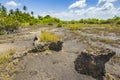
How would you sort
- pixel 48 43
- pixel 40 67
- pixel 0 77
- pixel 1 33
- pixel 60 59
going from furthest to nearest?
1. pixel 1 33
2. pixel 48 43
3. pixel 60 59
4. pixel 40 67
5. pixel 0 77

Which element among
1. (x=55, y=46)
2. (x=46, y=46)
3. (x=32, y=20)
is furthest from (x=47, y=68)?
(x=32, y=20)

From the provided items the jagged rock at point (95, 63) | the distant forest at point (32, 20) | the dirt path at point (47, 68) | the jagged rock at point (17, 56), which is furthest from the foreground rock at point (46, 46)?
the distant forest at point (32, 20)

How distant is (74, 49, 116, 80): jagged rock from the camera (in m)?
15.3

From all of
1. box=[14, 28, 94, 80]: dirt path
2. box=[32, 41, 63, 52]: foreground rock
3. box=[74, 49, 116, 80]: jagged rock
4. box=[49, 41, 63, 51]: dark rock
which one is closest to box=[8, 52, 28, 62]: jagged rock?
box=[14, 28, 94, 80]: dirt path

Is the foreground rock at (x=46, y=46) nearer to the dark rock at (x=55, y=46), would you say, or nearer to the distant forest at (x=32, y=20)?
the dark rock at (x=55, y=46)

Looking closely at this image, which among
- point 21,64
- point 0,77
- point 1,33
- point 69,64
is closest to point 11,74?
point 0,77

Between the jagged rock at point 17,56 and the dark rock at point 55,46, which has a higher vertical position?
the dark rock at point 55,46

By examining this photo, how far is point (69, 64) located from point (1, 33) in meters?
40.4

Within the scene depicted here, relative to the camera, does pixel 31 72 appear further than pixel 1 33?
No

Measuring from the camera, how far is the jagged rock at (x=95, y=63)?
15.3 meters

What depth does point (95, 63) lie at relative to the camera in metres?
15.3

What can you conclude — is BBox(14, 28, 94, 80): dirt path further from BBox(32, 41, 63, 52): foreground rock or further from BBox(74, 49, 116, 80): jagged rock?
Answer: BBox(32, 41, 63, 52): foreground rock

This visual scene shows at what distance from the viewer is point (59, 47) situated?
23062 millimetres

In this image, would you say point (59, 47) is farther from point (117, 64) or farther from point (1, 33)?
point (1, 33)
